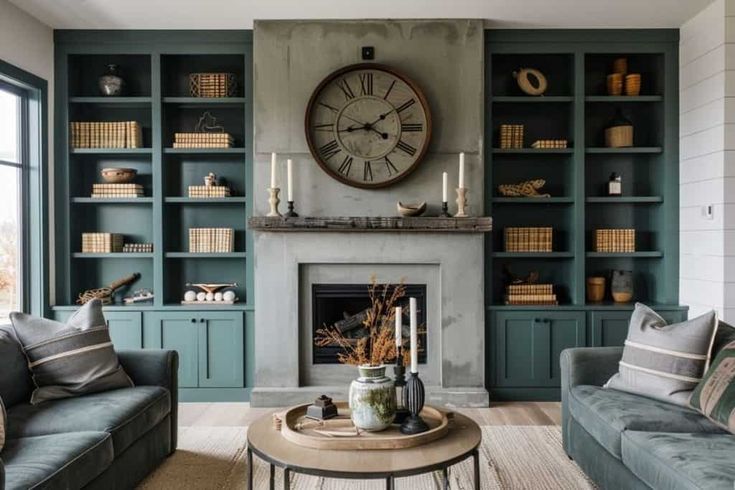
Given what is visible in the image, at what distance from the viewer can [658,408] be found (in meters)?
2.82

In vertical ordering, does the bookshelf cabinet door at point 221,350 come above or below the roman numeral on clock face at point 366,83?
below

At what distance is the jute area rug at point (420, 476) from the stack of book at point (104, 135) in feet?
7.89

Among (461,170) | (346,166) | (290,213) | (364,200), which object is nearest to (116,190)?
(290,213)

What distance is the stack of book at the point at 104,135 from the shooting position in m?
4.88

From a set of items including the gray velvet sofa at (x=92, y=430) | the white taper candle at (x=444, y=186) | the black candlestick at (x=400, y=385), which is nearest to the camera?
the gray velvet sofa at (x=92, y=430)

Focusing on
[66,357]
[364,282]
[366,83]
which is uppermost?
[366,83]

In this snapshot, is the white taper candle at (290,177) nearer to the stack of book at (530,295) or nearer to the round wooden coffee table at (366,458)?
the stack of book at (530,295)

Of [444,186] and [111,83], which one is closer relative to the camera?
[444,186]

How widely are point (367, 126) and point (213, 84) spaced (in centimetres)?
130

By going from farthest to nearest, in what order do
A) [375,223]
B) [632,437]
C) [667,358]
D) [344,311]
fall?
[344,311]
[375,223]
[667,358]
[632,437]

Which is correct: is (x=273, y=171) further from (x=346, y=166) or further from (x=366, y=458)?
(x=366, y=458)

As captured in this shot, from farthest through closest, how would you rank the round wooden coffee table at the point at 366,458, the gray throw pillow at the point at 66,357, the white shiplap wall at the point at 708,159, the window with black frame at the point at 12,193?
the window with black frame at the point at 12,193
the white shiplap wall at the point at 708,159
the gray throw pillow at the point at 66,357
the round wooden coffee table at the point at 366,458

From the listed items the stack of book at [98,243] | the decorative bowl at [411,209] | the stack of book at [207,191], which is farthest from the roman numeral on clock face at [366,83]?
the stack of book at [98,243]

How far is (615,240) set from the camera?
4906 millimetres
